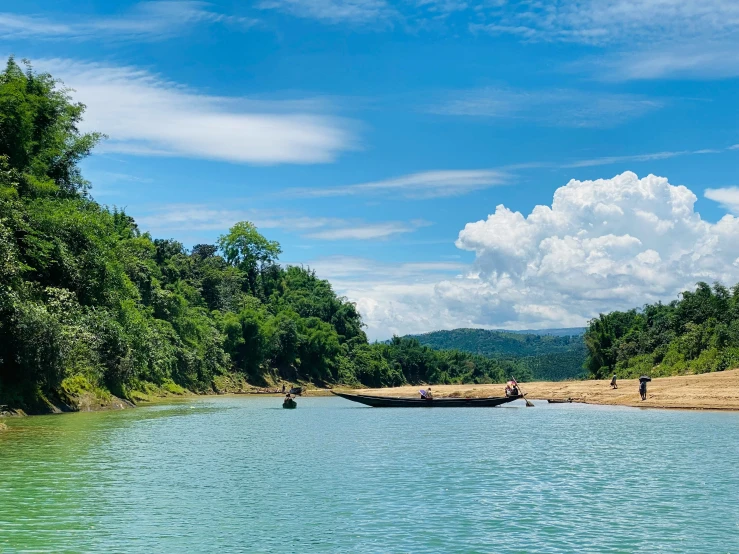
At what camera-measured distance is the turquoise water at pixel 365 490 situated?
46.6ft

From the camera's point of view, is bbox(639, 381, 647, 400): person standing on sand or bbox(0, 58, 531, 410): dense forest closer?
bbox(0, 58, 531, 410): dense forest

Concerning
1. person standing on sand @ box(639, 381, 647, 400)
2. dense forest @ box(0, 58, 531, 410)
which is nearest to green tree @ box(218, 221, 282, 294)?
dense forest @ box(0, 58, 531, 410)

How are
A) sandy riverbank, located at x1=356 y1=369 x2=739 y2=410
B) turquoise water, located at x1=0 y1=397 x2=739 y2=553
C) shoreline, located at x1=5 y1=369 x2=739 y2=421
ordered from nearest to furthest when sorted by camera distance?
turquoise water, located at x1=0 y1=397 x2=739 y2=553 → shoreline, located at x1=5 y1=369 x2=739 y2=421 → sandy riverbank, located at x1=356 y1=369 x2=739 y2=410

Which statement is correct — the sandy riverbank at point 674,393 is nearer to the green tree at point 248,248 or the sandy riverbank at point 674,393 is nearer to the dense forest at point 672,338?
the dense forest at point 672,338

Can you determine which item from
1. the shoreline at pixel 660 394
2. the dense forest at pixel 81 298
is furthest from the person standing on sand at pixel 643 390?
the dense forest at pixel 81 298

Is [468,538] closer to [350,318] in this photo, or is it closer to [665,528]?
[665,528]

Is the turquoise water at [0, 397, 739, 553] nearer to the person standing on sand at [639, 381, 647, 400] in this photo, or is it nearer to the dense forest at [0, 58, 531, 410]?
the dense forest at [0, 58, 531, 410]

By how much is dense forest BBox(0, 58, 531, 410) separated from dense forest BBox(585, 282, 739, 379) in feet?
143

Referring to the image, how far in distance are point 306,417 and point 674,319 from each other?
47647 mm

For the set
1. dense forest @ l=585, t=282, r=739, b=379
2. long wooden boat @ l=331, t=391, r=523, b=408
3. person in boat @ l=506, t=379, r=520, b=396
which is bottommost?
long wooden boat @ l=331, t=391, r=523, b=408

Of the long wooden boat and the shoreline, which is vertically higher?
the shoreline

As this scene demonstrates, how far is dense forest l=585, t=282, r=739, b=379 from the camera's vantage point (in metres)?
59.3

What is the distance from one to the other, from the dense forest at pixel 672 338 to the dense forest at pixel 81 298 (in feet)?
143

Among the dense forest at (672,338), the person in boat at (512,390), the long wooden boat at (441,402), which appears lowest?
the long wooden boat at (441,402)
